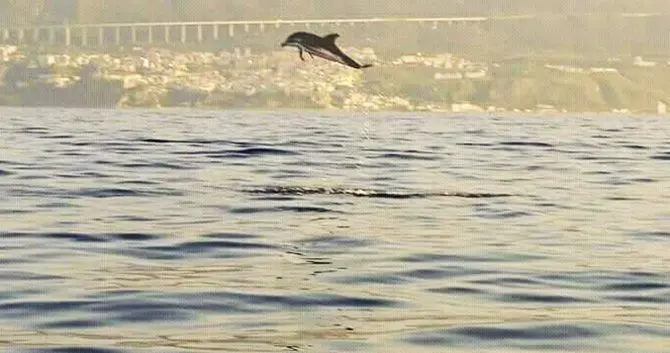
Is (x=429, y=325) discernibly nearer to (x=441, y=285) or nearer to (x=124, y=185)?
(x=441, y=285)

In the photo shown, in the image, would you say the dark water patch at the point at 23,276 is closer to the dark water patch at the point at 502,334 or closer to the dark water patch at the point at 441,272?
the dark water patch at the point at 441,272

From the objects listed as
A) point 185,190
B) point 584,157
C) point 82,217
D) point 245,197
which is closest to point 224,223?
point 82,217

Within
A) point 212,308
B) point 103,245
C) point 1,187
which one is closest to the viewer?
point 212,308

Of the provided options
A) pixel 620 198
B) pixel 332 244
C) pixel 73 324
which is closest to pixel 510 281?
pixel 332 244

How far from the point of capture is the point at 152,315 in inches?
789

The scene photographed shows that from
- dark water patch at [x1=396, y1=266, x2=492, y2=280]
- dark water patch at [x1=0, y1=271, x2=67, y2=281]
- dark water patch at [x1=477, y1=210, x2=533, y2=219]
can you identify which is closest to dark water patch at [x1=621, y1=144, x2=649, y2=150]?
dark water patch at [x1=477, y1=210, x2=533, y2=219]

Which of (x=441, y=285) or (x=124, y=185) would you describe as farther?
(x=124, y=185)

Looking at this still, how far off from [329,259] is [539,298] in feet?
17.4

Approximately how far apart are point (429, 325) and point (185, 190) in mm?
23400

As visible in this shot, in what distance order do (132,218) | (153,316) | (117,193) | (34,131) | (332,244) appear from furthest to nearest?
(34,131), (117,193), (132,218), (332,244), (153,316)

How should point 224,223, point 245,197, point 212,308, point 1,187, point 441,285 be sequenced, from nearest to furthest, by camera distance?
point 212,308 → point 441,285 → point 224,223 → point 245,197 → point 1,187

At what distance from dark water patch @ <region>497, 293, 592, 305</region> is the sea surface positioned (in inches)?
1.9

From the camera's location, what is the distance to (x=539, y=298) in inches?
875

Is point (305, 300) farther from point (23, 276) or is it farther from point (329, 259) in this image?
point (329, 259)
